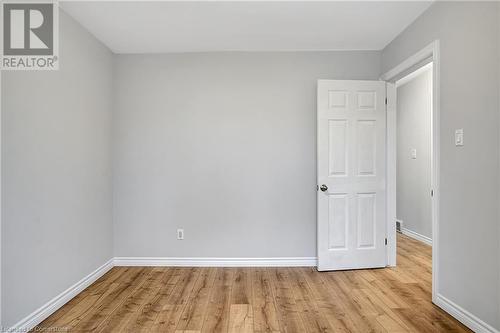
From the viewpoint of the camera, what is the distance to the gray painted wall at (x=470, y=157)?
1781 millimetres

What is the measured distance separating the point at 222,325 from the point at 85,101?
2.35 meters

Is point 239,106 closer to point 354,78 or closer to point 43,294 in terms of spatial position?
point 354,78

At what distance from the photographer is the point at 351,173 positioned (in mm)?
3066

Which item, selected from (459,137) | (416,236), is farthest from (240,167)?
(416,236)

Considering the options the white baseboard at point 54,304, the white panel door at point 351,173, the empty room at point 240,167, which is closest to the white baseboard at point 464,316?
the empty room at point 240,167

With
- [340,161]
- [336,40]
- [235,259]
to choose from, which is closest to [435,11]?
[336,40]

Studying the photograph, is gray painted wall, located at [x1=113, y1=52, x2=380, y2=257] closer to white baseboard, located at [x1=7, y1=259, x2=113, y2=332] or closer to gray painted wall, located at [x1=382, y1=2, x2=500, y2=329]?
white baseboard, located at [x1=7, y1=259, x2=113, y2=332]

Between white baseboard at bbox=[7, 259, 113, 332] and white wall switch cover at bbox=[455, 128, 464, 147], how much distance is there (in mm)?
3311

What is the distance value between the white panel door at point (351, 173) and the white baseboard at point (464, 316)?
0.89 meters

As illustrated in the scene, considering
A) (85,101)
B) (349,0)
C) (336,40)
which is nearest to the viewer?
(349,0)

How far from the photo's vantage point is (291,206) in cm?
322

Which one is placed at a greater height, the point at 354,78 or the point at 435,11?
the point at 435,11

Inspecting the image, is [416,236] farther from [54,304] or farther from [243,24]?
[54,304]

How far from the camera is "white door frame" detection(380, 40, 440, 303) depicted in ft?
7.45
